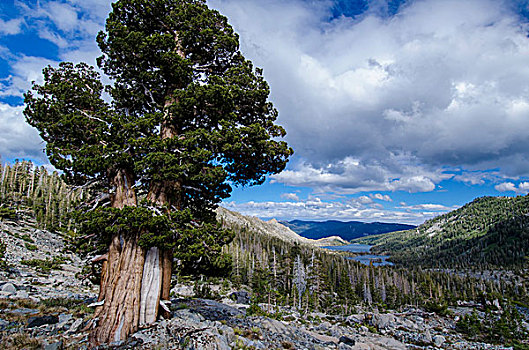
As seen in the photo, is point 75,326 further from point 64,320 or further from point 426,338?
point 426,338

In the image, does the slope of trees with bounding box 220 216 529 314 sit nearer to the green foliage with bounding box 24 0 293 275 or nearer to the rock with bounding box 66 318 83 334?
the rock with bounding box 66 318 83 334

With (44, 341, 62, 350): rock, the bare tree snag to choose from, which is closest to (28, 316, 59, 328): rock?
(44, 341, 62, 350): rock

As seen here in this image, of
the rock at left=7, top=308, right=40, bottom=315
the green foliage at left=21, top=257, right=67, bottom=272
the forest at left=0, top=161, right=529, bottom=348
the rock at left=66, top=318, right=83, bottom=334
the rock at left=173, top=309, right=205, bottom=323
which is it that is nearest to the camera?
the rock at left=66, top=318, right=83, bottom=334

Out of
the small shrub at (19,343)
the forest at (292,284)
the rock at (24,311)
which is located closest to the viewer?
the small shrub at (19,343)

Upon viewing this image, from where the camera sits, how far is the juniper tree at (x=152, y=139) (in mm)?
8281

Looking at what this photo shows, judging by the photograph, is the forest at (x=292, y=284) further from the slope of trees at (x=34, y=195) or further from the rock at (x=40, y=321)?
the rock at (x=40, y=321)

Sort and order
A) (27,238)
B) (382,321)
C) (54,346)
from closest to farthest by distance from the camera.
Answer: (54,346)
(27,238)
(382,321)

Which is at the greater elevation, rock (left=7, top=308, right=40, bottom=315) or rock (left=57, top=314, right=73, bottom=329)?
rock (left=57, top=314, right=73, bottom=329)

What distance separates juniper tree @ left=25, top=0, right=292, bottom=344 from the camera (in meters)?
8.28

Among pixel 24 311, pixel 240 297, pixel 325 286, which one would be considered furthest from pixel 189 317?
pixel 325 286

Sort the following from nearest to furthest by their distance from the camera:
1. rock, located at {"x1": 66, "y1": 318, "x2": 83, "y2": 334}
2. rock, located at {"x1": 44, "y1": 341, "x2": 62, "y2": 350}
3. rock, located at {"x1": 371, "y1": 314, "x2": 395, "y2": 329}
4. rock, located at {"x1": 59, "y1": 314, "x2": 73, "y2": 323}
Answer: rock, located at {"x1": 44, "y1": 341, "x2": 62, "y2": 350} → rock, located at {"x1": 66, "y1": 318, "x2": 83, "y2": 334} → rock, located at {"x1": 59, "y1": 314, "x2": 73, "y2": 323} → rock, located at {"x1": 371, "y1": 314, "x2": 395, "y2": 329}

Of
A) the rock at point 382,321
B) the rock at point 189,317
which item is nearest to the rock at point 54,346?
the rock at point 189,317

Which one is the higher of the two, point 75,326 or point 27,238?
point 27,238

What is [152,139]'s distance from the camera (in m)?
8.83
